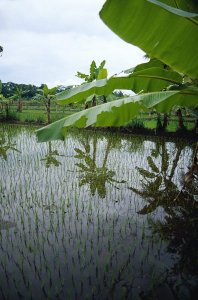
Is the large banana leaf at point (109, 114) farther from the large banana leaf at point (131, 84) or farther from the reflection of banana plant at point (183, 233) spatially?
the reflection of banana plant at point (183, 233)

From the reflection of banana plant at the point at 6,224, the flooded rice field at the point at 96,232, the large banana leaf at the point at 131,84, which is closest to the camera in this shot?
the flooded rice field at the point at 96,232

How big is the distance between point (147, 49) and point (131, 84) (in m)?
0.92

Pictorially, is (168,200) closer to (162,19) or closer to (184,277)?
(184,277)

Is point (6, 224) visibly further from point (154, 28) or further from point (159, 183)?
point (159, 183)

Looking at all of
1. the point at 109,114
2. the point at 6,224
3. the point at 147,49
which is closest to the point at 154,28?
the point at 147,49

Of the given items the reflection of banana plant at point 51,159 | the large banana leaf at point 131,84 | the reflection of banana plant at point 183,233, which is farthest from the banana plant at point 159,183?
the reflection of banana plant at point 51,159

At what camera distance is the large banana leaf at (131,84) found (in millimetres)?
3030

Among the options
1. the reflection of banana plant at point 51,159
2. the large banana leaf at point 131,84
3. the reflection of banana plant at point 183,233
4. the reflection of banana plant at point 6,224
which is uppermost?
the large banana leaf at point 131,84

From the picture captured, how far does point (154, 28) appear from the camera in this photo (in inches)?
89.1

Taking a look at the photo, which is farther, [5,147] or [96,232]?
[5,147]

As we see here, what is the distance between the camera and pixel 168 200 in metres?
4.84

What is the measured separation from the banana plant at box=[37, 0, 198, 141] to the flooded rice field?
4.15ft

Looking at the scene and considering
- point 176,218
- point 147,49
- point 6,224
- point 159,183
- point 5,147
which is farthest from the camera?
point 5,147

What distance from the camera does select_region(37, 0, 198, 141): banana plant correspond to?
2.17 m
